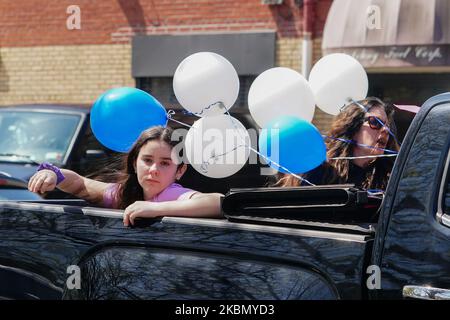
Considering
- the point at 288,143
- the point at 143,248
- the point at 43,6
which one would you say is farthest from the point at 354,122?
the point at 43,6

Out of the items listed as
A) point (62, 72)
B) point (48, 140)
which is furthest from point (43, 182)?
point (62, 72)

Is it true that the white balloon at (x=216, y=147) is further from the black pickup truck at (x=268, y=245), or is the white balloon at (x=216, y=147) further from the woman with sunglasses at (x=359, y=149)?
the black pickup truck at (x=268, y=245)

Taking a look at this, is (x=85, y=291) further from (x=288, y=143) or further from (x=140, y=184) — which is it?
(x=288, y=143)

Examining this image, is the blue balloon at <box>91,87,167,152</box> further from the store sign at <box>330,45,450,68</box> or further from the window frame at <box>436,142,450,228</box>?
the store sign at <box>330,45,450,68</box>

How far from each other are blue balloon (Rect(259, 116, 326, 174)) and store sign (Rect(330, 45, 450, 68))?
749 centimetres

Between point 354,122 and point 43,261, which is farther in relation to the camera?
point 354,122

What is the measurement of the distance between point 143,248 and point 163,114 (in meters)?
1.15

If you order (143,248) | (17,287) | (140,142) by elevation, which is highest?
(140,142)

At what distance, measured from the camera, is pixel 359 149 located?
4.06 m

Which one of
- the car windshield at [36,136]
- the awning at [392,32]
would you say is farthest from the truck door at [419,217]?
the awning at [392,32]

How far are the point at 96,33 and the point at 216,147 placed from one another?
33.5 feet

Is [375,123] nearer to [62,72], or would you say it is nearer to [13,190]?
[13,190]

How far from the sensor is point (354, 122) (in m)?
4.05

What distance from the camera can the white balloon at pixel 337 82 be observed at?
4.23 m
